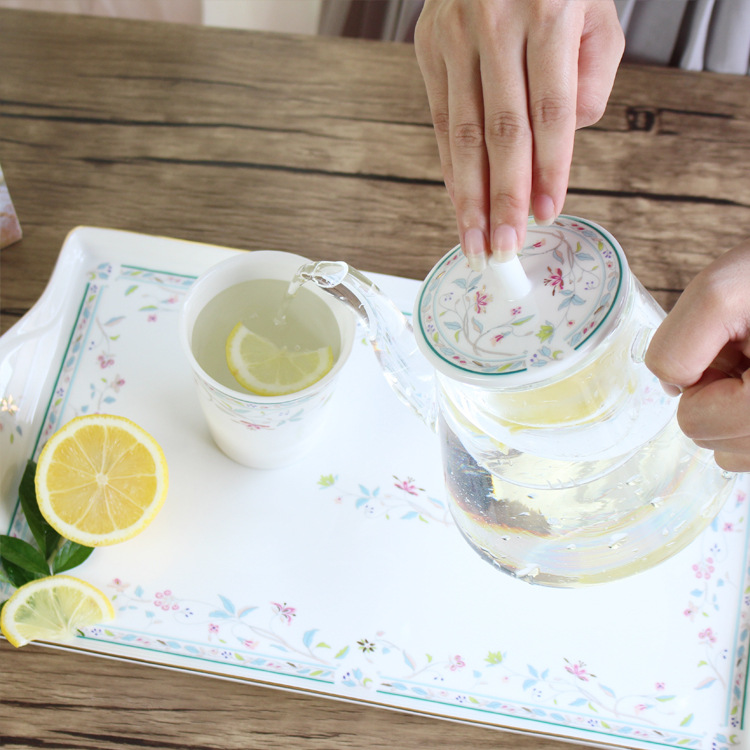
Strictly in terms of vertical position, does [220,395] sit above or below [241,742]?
above

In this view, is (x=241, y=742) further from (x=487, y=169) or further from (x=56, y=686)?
(x=487, y=169)

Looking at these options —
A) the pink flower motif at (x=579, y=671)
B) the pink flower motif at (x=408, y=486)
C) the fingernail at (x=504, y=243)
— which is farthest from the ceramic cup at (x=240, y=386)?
the pink flower motif at (x=579, y=671)

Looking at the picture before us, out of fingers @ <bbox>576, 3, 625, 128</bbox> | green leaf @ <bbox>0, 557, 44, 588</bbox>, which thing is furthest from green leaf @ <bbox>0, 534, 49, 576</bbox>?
fingers @ <bbox>576, 3, 625, 128</bbox>

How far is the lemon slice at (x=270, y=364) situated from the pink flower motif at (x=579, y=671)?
1.15 ft

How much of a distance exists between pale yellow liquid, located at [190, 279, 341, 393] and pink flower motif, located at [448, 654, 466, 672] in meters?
0.29

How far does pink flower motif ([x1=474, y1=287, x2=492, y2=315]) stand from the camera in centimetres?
52

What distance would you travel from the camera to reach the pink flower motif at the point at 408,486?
80 cm

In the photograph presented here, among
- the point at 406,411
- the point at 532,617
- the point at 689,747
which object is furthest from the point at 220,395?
the point at 689,747

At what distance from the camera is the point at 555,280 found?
1.70 feet

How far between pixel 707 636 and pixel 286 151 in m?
0.74

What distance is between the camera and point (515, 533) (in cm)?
65

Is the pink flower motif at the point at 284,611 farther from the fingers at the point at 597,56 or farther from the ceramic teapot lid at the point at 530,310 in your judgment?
the fingers at the point at 597,56

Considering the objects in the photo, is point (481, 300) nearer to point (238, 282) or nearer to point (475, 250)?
point (475, 250)

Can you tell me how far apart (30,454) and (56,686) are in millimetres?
222
